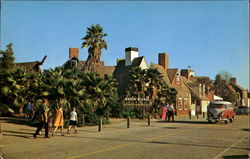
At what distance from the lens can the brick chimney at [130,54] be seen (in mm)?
47562

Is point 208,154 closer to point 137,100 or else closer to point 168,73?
point 137,100

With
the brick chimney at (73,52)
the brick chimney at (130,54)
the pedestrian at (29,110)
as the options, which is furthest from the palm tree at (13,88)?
the brick chimney at (73,52)

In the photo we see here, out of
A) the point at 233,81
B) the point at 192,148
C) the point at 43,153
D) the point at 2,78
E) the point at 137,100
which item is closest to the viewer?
the point at 43,153

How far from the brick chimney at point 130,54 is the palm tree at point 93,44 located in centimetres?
959

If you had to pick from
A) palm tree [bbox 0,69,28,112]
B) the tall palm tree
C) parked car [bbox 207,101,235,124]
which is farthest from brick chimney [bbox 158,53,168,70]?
palm tree [bbox 0,69,28,112]

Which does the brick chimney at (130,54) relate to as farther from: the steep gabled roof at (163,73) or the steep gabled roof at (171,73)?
the steep gabled roof at (171,73)

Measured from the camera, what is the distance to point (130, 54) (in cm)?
4762

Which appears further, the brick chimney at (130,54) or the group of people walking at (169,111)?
the brick chimney at (130,54)

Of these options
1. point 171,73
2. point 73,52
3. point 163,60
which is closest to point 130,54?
point 163,60

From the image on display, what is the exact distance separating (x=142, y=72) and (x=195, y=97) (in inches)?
875

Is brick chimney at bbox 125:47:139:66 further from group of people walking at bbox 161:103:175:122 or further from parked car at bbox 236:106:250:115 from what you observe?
parked car at bbox 236:106:250:115

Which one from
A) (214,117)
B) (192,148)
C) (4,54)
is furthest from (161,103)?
(192,148)

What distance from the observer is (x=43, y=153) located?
10695mm

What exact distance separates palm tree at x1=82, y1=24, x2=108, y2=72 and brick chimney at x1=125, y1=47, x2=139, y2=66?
959cm
